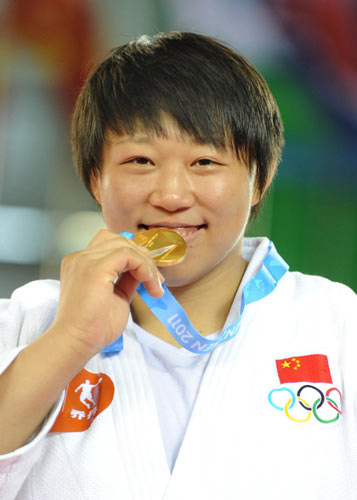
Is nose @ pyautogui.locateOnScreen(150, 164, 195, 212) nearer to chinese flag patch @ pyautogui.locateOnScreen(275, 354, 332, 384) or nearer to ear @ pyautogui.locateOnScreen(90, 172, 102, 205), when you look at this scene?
ear @ pyautogui.locateOnScreen(90, 172, 102, 205)

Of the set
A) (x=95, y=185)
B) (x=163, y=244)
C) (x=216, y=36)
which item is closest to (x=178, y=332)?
(x=163, y=244)

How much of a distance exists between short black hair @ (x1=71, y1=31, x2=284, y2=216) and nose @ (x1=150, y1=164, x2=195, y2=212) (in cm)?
7

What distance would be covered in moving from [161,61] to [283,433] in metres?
0.65

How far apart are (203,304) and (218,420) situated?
25 centimetres

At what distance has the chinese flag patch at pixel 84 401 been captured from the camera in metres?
0.97

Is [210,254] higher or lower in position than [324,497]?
higher

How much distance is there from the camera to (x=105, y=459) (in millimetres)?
938

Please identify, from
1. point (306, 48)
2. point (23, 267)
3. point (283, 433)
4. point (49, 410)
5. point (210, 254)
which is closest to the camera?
point (49, 410)

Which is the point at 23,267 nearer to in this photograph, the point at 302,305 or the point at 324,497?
the point at 302,305

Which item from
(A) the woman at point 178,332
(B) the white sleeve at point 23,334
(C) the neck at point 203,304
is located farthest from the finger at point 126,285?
(C) the neck at point 203,304

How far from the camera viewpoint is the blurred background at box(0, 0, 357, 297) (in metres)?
2.76

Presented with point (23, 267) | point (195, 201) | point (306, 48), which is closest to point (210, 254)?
point (195, 201)

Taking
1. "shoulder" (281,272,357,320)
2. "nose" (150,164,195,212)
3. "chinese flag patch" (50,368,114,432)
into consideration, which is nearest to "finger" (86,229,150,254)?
"nose" (150,164,195,212)

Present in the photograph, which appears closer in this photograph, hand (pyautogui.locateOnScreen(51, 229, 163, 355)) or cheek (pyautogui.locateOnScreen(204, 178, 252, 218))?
hand (pyautogui.locateOnScreen(51, 229, 163, 355))
